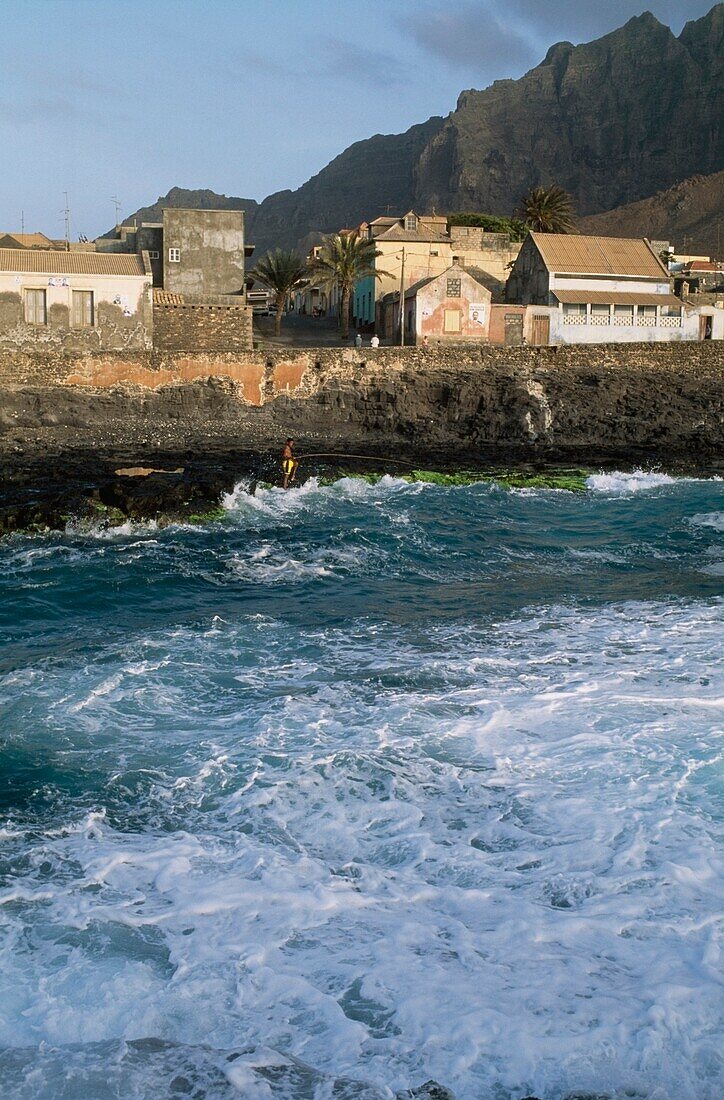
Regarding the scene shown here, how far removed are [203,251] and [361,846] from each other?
37972 millimetres

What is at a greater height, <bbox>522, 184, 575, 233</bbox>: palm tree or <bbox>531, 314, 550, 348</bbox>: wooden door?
<bbox>522, 184, 575, 233</bbox>: palm tree

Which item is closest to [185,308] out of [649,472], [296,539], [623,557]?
[649,472]

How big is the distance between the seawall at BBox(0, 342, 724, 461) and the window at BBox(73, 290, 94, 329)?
10.1 ft

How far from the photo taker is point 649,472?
24938mm

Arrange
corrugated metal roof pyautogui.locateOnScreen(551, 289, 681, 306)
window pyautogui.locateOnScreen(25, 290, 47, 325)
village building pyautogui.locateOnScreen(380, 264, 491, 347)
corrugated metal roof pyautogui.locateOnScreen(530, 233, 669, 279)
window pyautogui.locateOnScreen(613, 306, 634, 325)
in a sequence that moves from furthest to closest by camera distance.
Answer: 1. corrugated metal roof pyautogui.locateOnScreen(530, 233, 669, 279)
2. window pyautogui.locateOnScreen(613, 306, 634, 325)
3. corrugated metal roof pyautogui.locateOnScreen(551, 289, 681, 306)
4. village building pyautogui.locateOnScreen(380, 264, 491, 347)
5. window pyautogui.locateOnScreen(25, 290, 47, 325)

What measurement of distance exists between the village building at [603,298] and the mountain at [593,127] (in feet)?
274

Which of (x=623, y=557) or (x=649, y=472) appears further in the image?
(x=649, y=472)

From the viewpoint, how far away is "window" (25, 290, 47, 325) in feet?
108

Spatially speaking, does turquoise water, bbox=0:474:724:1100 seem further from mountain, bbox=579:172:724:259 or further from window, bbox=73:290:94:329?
mountain, bbox=579:172:724:259

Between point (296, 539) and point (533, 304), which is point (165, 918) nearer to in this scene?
point (296, 539)

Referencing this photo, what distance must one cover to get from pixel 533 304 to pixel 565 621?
33.6 meters

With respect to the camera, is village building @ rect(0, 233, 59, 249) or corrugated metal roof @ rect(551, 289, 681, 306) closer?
corrugated metal roof @ rect(551, 289, 681, 306)

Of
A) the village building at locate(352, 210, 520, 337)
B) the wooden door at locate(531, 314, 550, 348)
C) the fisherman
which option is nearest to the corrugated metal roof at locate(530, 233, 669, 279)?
the wooden door at locate(531, 314, 550, 348)

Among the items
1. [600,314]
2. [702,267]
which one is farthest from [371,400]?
[702,267]
